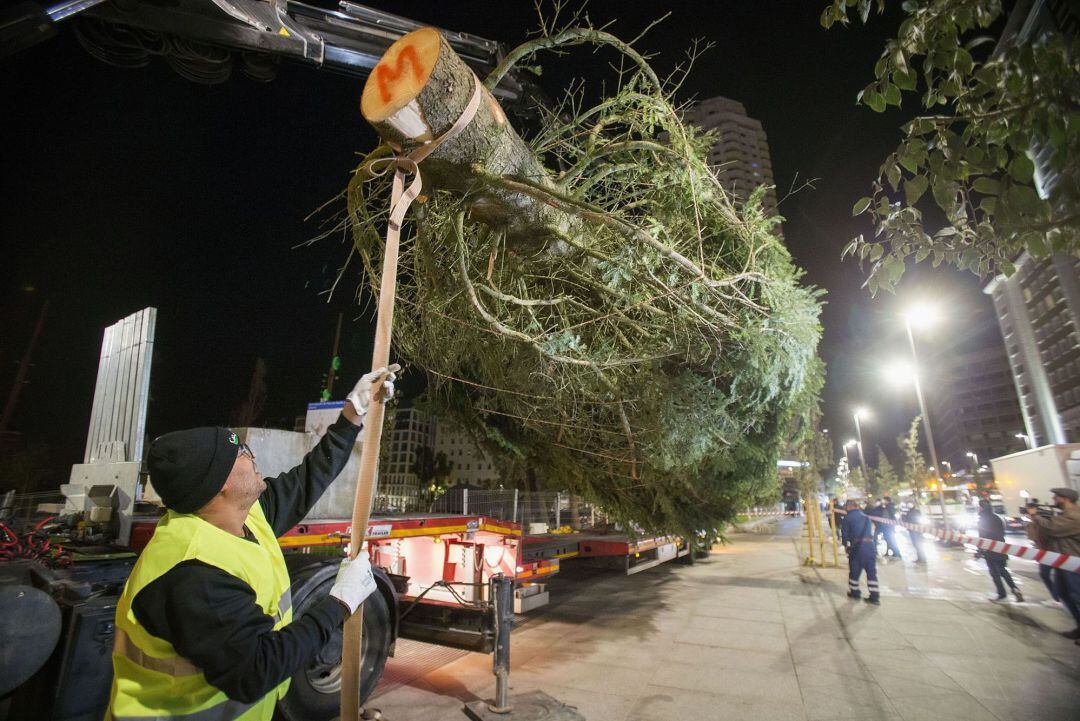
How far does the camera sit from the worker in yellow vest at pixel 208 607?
143 centimetres

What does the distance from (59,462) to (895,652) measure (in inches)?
1005

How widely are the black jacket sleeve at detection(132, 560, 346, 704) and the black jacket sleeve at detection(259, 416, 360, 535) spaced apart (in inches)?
32.1

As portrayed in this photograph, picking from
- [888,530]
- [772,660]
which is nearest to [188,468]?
[772,660]

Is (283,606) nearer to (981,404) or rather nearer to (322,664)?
(322,664)

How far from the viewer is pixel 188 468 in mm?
1673

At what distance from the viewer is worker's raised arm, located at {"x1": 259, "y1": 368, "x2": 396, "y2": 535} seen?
227cm

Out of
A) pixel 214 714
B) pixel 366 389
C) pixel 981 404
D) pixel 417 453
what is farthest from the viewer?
pixel 981 404

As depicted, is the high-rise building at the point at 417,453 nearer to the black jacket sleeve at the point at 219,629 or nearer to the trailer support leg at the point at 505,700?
the trailer support leg at the point at 505,700

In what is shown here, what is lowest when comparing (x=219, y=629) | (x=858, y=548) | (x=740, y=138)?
(x=858, y=548)

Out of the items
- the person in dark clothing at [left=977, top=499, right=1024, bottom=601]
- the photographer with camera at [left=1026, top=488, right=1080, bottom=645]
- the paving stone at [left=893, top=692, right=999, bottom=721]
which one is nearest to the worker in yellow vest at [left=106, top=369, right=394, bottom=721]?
the paving stone at [left=893, top=692, right=999, bottom=721]

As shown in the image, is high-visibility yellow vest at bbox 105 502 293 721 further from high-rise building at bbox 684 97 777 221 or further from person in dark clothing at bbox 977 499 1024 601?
high-rise building at bbox 684 97 777 221

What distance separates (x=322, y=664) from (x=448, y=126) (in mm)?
3939

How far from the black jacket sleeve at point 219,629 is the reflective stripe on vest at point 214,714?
0.62ft

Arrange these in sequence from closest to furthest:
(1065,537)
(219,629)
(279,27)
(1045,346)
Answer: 1. (219,629)
2. (279,27)
3. (1065,537)
4. (1045,346)
